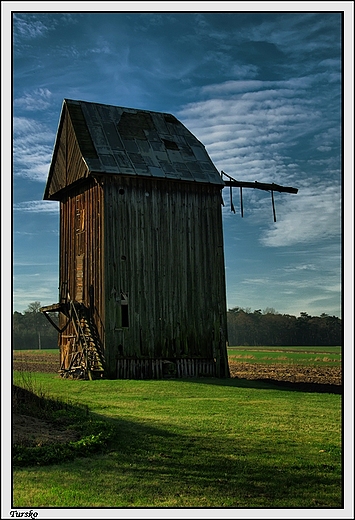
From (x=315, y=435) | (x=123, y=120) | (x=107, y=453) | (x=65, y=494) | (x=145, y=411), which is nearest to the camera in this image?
(x=65, y=494)

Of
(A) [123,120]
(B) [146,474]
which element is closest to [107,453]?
(B) [146,474]

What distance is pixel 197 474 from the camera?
12266 mm

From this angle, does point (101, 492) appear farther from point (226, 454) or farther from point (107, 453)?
point (226, 454)

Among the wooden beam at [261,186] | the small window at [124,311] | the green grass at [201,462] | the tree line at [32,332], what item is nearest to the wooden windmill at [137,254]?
the small window at [124,311]

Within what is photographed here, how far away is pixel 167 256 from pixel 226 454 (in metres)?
19.2

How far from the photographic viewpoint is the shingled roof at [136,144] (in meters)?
32.4

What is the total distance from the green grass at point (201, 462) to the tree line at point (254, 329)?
83.1 metres

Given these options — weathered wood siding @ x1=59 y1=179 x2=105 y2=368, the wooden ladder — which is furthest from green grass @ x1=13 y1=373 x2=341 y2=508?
weathered wood siding @ x1=59 y1=179 x2=105 y2=368

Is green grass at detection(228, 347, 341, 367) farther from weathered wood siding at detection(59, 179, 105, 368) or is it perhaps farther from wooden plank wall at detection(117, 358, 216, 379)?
weathered wood siding at detection(59, 179, 105, 368)

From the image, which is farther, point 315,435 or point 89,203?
point 89,203

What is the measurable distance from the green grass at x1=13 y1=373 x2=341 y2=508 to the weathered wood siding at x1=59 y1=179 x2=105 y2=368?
11455mm

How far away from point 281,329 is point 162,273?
267 ft

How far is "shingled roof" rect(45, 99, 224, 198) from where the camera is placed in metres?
32.4

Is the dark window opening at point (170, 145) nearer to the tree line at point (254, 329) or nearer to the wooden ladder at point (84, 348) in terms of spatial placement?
the wooden ladder at point (84, 348)
